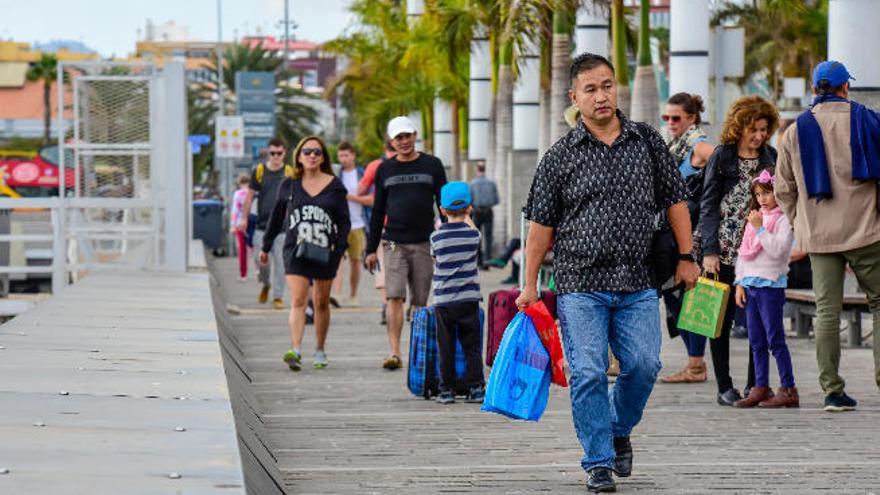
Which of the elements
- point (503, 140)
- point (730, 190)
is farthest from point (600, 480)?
point (503, 140)

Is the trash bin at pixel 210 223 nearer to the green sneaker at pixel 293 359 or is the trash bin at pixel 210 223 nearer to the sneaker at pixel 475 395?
the green sneaker at pixel 293 359

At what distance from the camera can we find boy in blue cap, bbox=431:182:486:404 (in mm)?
12625

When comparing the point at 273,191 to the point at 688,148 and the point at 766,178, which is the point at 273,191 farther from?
the point at 766,178

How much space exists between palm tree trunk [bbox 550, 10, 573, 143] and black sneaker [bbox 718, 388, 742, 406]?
51.6 feet

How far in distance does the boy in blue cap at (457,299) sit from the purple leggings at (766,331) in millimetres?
1774

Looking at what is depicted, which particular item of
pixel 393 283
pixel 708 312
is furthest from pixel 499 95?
pixel 708 312

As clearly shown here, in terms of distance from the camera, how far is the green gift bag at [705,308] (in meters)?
11.7

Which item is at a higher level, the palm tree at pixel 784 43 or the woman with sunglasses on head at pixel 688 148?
the palm tree at pixel 784 43

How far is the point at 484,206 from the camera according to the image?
123 feet

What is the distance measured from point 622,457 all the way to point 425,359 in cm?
402

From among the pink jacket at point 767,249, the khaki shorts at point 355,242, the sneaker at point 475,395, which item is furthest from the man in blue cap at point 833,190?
the khaki shorts at point 355,242

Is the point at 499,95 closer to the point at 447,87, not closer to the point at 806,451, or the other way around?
the point at 447,87

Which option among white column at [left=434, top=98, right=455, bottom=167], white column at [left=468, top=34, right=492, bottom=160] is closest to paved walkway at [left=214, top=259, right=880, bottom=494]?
white column at [left=468, top=34, right=492, bottom=160]

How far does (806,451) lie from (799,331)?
744cm
